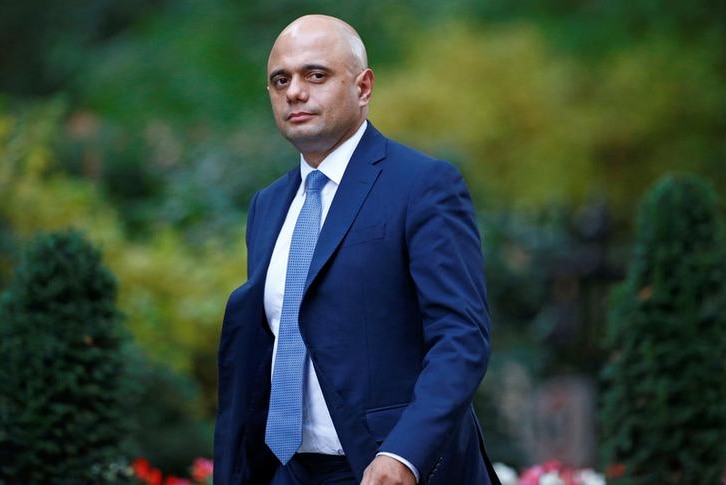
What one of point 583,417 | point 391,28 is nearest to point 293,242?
point 583,417

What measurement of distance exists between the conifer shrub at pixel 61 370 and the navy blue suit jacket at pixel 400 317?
174cm

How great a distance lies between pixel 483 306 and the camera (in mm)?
3389

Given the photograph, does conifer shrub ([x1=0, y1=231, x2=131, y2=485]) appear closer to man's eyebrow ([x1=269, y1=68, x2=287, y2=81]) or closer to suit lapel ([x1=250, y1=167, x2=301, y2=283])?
suit lapel ([x1=250, y1=167, x2=301, y2=283])

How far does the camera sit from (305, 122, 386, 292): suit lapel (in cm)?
346

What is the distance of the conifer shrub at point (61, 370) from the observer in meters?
5.18

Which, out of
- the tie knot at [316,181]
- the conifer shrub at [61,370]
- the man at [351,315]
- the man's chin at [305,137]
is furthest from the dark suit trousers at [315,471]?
the conifer shrub at [61,370]

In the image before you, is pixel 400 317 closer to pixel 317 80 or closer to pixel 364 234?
→ pixel 364 234

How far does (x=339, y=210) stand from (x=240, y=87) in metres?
17.3

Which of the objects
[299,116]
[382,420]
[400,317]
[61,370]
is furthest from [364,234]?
[61,370]

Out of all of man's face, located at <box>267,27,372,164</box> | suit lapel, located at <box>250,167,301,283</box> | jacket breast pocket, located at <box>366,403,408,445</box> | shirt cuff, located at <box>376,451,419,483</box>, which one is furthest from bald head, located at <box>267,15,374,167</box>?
shirt cuff, located at <box>376,451,419,483</box>

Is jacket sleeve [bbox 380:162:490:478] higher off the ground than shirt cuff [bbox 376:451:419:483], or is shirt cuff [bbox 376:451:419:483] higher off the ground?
jacket sleeve [bbox 380:162:490:478]

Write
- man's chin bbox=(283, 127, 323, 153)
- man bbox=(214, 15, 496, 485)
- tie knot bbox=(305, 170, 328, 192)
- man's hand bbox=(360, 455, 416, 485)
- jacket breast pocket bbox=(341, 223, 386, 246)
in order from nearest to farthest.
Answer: man's hand bbox=(360, 455, 416, 485) → man bbox=(214, 15, 496, 485) → jacket breast pocket bbox=(341, 223, 386, 246) → man's chin bbox=(283, 127, 323, 153) → tie knot bbox=(305, 170, 328, 192)

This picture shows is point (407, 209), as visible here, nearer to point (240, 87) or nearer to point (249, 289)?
point (249, 289)

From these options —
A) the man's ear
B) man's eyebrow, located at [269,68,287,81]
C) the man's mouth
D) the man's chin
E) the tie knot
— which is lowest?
the tie knot
